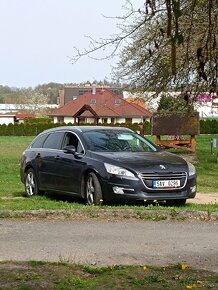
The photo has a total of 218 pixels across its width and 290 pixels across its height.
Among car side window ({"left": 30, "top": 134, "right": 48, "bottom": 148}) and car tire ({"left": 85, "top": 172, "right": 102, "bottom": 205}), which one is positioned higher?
car side window ({"left": 30, "top": 134, "right": 48, "bottom": 148})

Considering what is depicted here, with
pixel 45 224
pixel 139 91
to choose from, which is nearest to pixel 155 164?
pixel 45 224

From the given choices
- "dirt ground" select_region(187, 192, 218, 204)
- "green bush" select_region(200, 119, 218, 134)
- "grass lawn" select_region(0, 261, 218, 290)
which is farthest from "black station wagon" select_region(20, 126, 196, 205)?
"green bush" select_region(200, 119, 218, 134)

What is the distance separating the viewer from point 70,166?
41.6 ft

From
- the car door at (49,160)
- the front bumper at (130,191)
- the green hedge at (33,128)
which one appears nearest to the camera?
the front bumper at (130,191)

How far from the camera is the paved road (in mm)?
7133

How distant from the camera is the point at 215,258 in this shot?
23.8 ft

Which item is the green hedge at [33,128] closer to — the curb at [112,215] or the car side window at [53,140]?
the car side window at [53,140]

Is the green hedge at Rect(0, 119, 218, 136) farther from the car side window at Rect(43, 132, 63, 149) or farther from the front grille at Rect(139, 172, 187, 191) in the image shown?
the front grille at Rect(139, 172, 187, 191)

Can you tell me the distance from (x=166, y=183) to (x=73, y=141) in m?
2.39

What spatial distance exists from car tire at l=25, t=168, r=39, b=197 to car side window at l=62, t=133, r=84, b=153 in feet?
3.86

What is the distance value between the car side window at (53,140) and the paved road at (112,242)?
3944mm

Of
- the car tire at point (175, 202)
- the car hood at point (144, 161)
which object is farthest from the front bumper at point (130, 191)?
the car tire at point (175, 202)

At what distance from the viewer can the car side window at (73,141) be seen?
1283cm

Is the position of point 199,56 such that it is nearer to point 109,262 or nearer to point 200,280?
point 200,280
